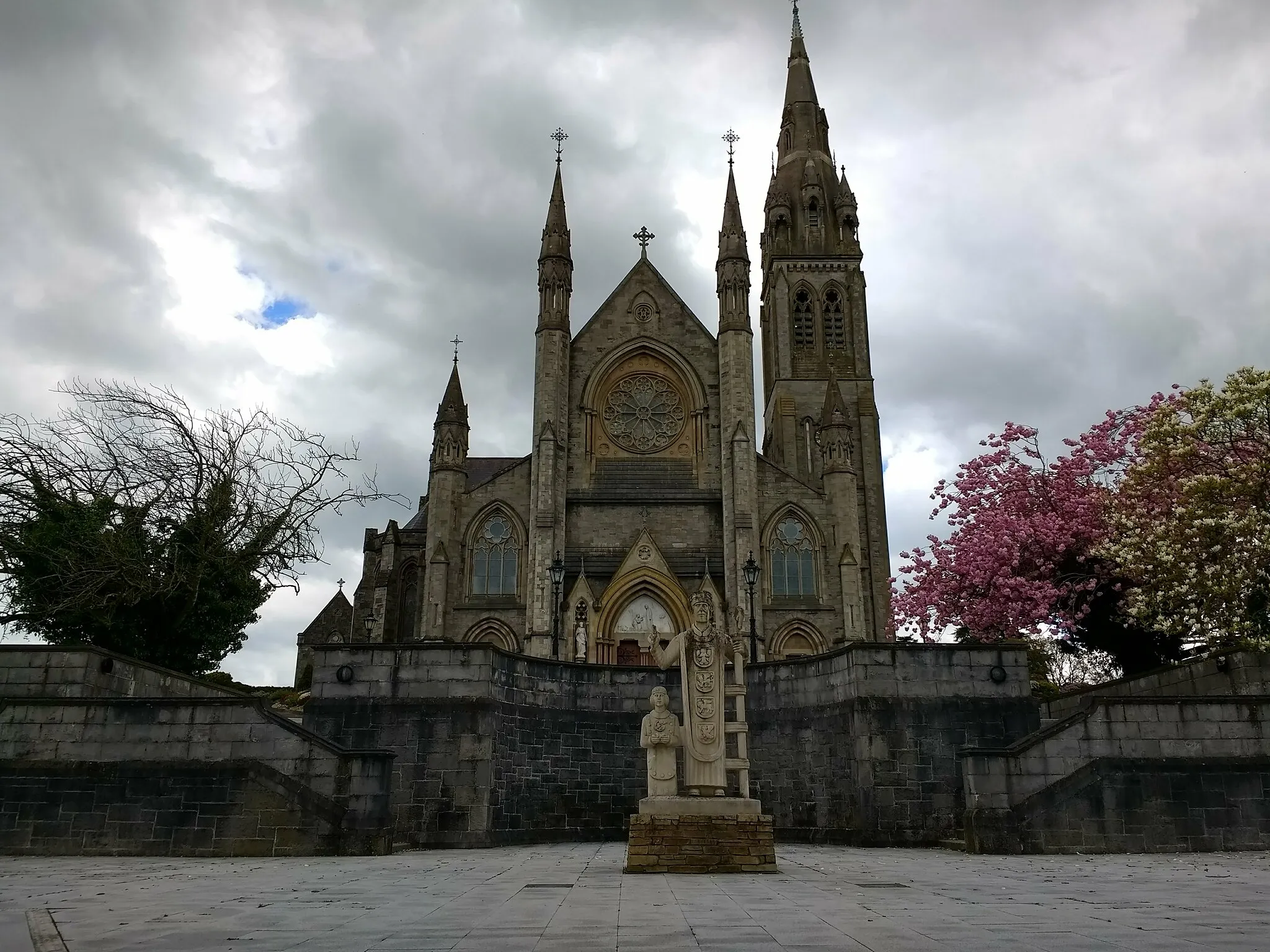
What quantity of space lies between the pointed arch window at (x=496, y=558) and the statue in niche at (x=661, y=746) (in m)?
21.8

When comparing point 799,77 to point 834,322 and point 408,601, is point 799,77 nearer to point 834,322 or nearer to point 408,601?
point 834,322

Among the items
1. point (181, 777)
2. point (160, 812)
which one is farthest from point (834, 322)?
point (160, 812)

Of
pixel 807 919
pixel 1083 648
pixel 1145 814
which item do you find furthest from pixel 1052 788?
pixel 1083 648

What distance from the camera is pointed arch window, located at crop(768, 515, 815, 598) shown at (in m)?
33.0

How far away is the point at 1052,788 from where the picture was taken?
14.3 meters

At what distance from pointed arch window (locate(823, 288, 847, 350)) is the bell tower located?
0.04m

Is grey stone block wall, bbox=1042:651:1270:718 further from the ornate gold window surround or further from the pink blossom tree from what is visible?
the ornate gold window surround

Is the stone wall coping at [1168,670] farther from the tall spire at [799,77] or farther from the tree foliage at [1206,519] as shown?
the tall spire at [799,77]

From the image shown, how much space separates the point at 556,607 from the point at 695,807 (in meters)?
17.3

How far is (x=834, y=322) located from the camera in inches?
1746

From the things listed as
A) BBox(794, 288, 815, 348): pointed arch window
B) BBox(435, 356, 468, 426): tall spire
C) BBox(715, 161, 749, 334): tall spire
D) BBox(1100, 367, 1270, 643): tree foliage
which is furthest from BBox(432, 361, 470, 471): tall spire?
BBox(1100, 367, 1270, 643): tree foliage

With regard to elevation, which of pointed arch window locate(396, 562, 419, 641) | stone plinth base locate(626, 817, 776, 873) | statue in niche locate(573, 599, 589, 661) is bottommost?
stone plinth base locate(626, 817, 776, 873)

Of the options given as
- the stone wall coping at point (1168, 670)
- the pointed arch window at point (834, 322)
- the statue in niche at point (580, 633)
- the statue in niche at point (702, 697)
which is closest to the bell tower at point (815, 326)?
the pointed arch window at point (834, 322)

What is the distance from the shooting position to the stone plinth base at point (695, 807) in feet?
35.8
